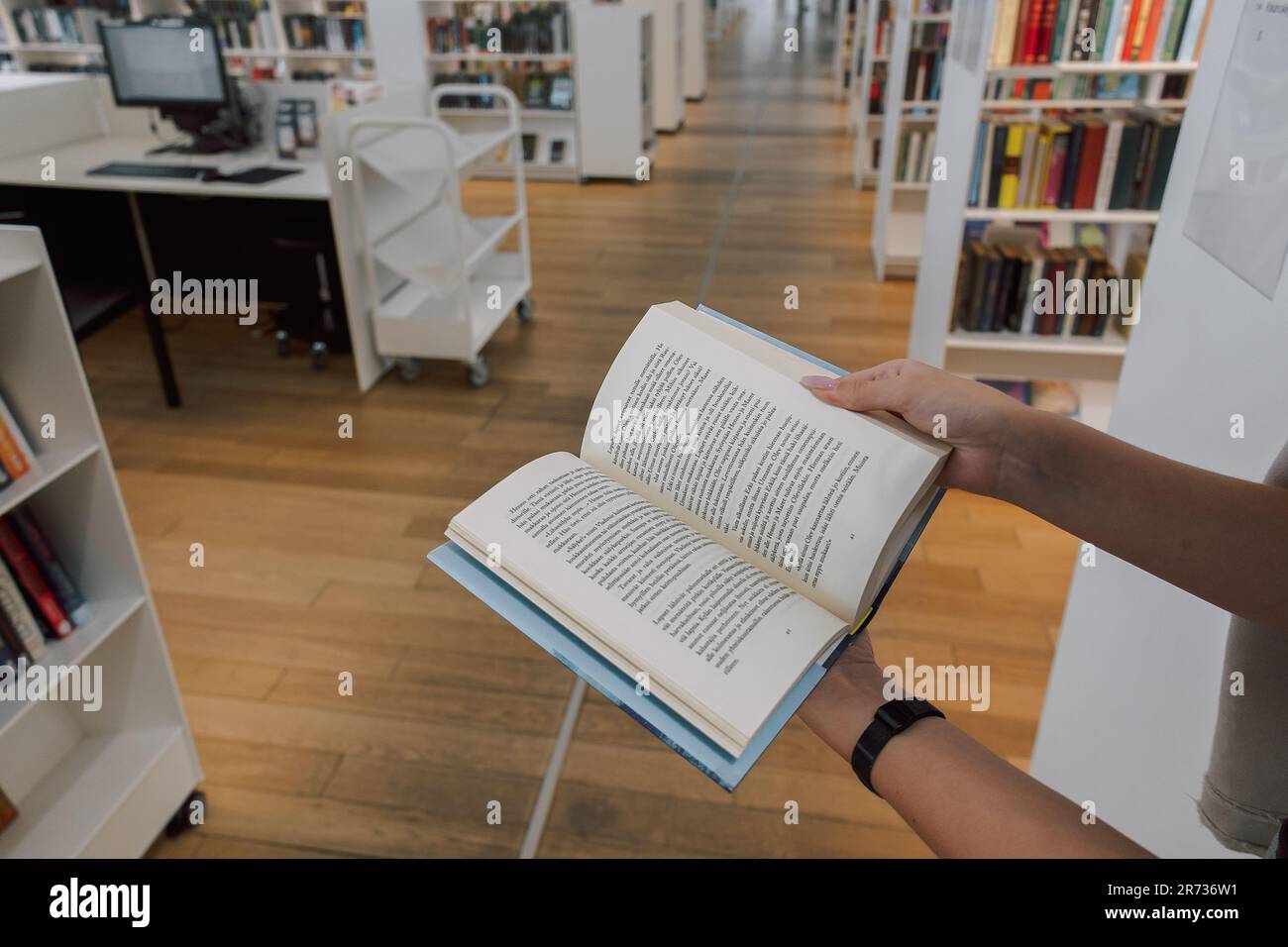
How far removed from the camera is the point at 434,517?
262 cm

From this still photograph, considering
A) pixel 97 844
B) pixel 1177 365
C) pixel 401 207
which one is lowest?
pixel 97 844

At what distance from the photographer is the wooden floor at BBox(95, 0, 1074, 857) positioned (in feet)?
5.63

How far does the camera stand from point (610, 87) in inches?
231

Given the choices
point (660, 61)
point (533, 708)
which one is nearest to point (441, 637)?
point (533, 708)

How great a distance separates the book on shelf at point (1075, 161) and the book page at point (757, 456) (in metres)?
2.41

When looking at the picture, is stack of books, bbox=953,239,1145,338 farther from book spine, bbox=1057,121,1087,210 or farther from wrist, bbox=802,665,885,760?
wrist, bbox=802,665,885,760

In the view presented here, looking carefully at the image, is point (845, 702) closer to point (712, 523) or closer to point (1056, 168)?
point (712, 523)

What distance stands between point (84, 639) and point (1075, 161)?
2879 millimetres

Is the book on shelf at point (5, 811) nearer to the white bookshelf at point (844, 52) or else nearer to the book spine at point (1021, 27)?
the book spine at point (1021, 27)

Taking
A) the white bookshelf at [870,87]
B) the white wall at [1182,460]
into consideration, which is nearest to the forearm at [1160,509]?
the white wall at [1182,460]

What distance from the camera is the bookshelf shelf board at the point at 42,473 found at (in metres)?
1.29
